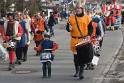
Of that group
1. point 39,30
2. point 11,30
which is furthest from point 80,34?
point 39,30

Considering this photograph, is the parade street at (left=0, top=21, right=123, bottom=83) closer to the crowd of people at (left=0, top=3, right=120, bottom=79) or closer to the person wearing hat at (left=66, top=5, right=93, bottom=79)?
the crowd of people at (left=0, top=3, right=120, bottom=79)

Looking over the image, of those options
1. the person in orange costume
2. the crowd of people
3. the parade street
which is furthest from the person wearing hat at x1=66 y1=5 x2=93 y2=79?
the person in orange costume

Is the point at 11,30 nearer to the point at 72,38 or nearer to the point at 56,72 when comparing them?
the point at 56,72

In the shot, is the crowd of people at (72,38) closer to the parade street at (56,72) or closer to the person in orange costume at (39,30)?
the person in orange costume at (39,30)

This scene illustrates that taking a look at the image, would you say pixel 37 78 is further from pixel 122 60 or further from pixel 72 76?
pixel 122 60

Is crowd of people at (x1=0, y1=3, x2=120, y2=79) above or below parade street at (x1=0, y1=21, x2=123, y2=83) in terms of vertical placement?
above

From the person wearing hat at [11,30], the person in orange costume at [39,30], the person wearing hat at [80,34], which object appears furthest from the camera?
the person in orange costume at [39,30]

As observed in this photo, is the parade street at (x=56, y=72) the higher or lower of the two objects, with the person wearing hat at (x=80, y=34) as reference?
lower

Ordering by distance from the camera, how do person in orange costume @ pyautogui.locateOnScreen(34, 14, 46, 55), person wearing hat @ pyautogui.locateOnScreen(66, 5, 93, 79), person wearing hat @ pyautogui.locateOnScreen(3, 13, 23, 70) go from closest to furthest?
1. person wearing hat @ pyautogui.locateOnScreen(66, 5, 93, 79)
2. person wearing hat @ pyautogui.locateOnScreen(3, 13, 23, 70)
3. person in orange costume @ pyautogui.locateOnScreen(34, 14, 46, 55)

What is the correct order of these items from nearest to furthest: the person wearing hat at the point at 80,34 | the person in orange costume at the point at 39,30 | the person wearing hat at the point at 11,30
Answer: the person wearing hat at the point at 80,34 → the person wearing hat at the point at 11,30 → the person in orange costume at the point at 39,30

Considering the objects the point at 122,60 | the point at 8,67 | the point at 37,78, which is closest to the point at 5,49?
the point at 8,67

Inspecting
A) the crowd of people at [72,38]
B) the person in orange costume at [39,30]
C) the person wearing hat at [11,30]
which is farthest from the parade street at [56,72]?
the person in orange costume at [39,30]

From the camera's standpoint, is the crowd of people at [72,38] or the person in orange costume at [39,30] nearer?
the crowd of people at [72,38]

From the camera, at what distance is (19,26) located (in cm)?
1606
